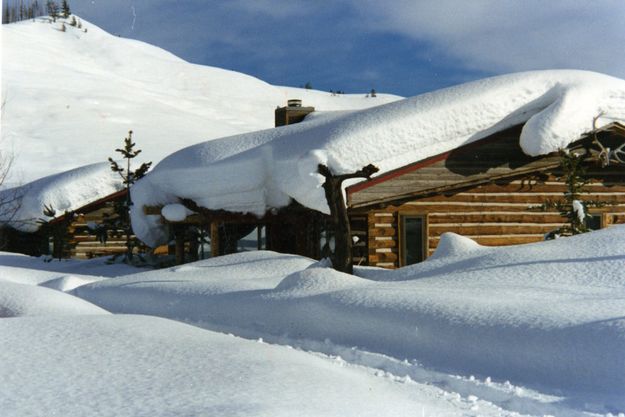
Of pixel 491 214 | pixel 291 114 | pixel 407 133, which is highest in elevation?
pixel 291 114

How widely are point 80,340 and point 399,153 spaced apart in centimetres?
1125

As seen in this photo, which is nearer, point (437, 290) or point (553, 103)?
point (437, 290)

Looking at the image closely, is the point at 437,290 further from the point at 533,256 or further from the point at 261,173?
the point at 261,173

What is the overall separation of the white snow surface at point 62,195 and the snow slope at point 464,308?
11.5 meters

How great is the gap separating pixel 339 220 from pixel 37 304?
5.90m

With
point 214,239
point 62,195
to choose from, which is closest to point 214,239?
point 214,239

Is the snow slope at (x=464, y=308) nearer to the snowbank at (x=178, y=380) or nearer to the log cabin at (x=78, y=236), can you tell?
the snowbank at (x=178, y=380)

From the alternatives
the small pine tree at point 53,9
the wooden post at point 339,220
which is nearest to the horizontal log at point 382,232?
the wooden post at point 339,220

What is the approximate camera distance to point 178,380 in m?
5.30

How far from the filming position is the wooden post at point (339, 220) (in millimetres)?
13477

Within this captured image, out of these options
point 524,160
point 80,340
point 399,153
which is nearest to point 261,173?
point 399,153

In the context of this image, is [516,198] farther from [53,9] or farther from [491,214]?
[53,9]

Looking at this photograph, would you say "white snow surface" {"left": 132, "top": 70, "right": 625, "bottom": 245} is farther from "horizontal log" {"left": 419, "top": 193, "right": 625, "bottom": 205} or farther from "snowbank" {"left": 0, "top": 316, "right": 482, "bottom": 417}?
"snowbank" {"left": 0, "top": 316, "right": 482, "bottom": 417}

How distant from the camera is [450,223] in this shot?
17469mm
